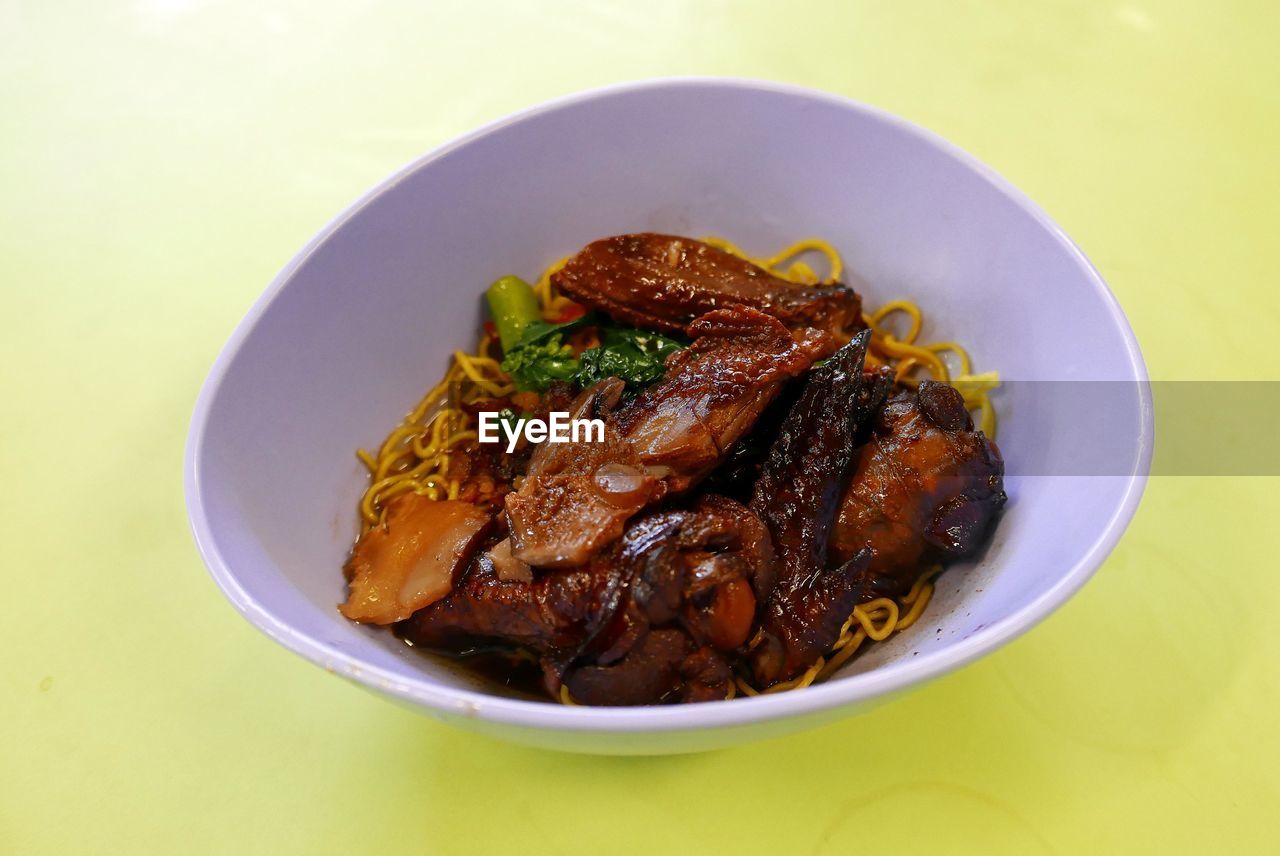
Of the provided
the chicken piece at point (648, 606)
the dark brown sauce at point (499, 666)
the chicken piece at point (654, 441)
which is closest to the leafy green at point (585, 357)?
the chicken piece at point (654, 441)

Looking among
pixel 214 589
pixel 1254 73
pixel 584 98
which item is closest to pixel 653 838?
pixel 214 589

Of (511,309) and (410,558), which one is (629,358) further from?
(410,558)

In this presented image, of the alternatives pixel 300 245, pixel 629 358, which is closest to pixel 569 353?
pixel 629 358

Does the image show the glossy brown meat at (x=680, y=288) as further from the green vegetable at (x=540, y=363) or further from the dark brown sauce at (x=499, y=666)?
the dark brown sauce at (x=499, y=666)

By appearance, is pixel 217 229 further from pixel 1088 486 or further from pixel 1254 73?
pixel 1254 73

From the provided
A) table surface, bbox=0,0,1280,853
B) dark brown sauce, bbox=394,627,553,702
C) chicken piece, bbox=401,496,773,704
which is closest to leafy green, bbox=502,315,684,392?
chicken piece, bbox=401,496,773,704
